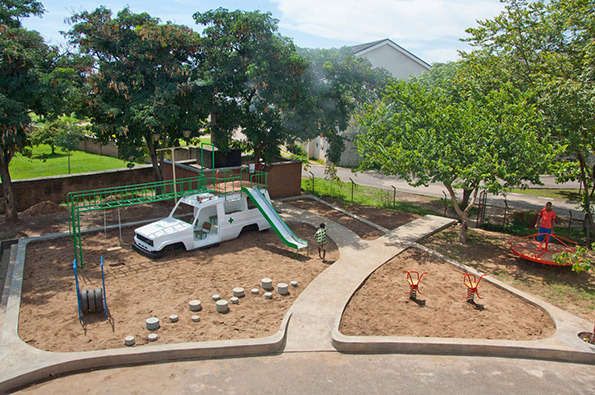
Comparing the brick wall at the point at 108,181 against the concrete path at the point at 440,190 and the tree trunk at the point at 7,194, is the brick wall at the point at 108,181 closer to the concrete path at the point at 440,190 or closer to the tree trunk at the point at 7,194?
the tree trunk at the point at 7,194

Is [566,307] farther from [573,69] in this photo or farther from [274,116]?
[274,116]

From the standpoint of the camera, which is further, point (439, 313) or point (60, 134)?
point (60, 134)

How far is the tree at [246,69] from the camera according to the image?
18000mm

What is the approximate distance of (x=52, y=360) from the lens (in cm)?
793

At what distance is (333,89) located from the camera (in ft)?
65.1

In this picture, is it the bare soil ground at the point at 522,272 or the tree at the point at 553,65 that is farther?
the tree at the point at 553,65

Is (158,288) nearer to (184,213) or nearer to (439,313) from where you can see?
(184,213)

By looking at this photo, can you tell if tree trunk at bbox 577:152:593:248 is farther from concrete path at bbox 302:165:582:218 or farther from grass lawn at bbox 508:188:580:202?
grass lawn at bbox 508:188:580:202

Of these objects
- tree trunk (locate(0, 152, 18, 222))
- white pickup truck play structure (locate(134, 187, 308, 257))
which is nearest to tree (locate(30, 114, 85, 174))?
tree trunk (locate(0, 152, 18, 222))

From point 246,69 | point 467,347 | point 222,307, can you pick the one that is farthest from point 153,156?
point 467,347

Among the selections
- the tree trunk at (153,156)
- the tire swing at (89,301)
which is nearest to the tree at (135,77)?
the tree trunk at (153,156)

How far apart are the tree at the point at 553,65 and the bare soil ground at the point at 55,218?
46.6ft

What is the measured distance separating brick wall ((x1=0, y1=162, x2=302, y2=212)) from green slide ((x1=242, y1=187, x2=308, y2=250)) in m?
4.78

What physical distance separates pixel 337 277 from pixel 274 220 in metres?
3.45
